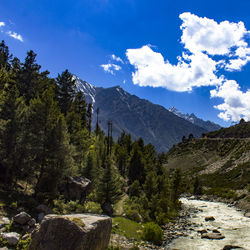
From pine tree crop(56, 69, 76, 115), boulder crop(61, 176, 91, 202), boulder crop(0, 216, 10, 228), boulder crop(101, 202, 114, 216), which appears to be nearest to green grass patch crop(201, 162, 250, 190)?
boulder crop(101, 202, 114, 216)

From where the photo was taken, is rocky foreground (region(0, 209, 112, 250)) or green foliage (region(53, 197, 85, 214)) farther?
green foliage (region(53, 197, 85, 214))

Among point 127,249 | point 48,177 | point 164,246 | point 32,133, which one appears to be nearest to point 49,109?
point 32,133

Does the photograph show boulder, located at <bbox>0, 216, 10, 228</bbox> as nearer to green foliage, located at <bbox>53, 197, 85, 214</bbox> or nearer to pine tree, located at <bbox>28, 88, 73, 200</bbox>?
green foliage, located at <bbox>53, 197, 85, 214</bbox>

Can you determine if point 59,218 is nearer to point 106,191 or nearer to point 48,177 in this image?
point 48,177

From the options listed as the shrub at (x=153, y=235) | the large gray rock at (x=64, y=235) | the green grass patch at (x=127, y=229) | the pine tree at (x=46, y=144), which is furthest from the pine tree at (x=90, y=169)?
the large gray rock at (x=64, y=235)

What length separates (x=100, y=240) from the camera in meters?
12.2

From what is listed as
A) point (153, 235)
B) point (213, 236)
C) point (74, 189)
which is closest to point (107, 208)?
point (74, 189)

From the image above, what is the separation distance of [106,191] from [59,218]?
2394 centimetres

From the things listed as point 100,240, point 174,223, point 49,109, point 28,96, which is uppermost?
point 28,96

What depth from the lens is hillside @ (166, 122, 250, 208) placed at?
73.1 m

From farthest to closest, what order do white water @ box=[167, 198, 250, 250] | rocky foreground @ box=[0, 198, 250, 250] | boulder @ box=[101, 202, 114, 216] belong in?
1. boulder @ box=[101, 202, 114, 216]
2. white water @ box=[167, 198, 250, 250]
3. rocky foreground @ box=[0, 198, 250, 250]

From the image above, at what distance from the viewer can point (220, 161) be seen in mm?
117562

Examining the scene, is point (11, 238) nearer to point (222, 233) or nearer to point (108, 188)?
point (108, 188)

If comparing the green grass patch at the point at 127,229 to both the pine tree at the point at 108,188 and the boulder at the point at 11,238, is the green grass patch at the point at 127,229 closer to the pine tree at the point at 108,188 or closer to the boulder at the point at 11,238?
the pine tree at the point at 108,188
